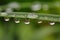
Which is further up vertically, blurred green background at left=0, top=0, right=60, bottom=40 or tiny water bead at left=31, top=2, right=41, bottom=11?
tiny water bead at left=31, top=2, right=41, bottom=11

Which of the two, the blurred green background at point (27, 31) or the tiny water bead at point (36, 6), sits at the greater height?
the tiny water bead at point (36, 6)

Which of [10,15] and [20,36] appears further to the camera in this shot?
[20,36]

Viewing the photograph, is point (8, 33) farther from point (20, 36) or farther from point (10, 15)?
point (10, 15)

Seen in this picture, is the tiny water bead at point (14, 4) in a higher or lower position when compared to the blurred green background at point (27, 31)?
higher

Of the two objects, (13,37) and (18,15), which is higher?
(18,15)

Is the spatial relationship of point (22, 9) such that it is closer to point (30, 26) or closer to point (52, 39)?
point (30, 26)

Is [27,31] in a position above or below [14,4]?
below

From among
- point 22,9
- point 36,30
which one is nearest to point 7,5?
point 22,9

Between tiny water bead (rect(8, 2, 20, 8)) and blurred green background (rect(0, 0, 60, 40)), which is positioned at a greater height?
tiny water bead (rect(8, 2, 20, 8))

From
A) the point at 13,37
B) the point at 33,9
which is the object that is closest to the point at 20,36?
the point at 13,37
